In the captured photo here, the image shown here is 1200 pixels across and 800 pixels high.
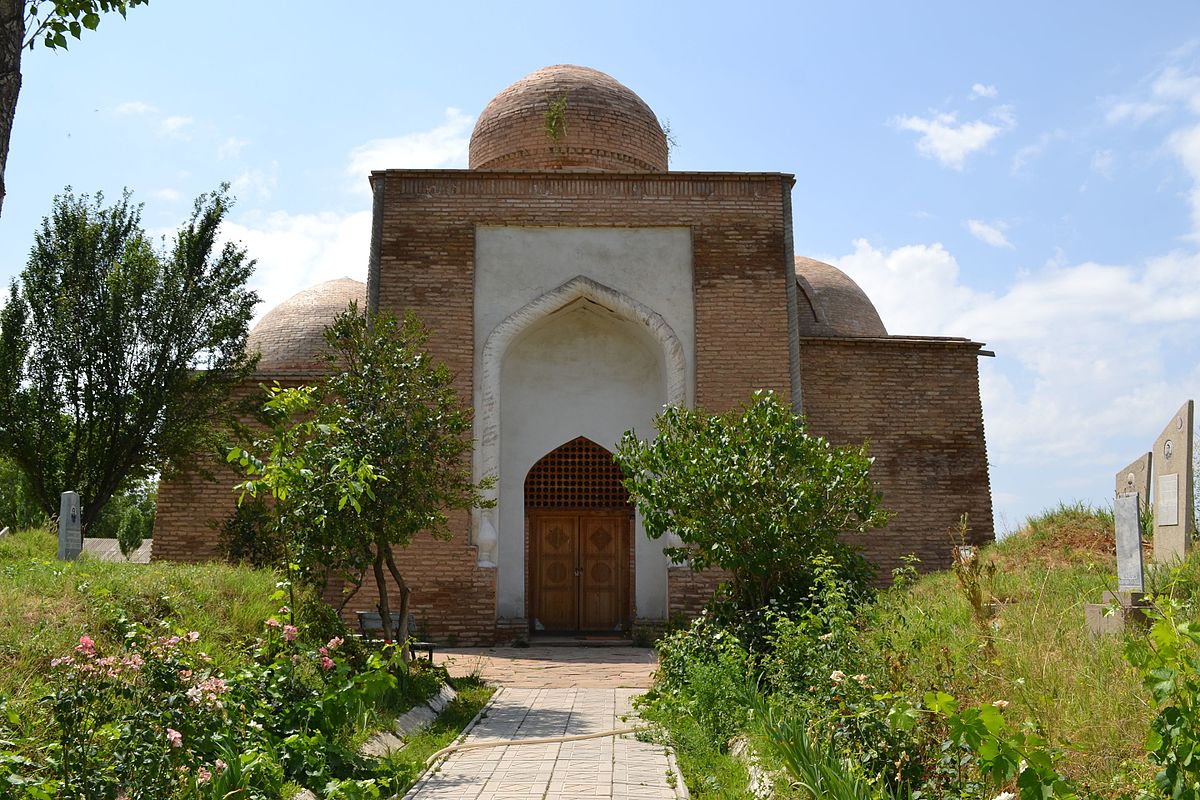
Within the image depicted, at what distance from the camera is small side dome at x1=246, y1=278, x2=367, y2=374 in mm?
16969

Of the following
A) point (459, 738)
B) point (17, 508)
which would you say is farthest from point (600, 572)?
point (17, 508)

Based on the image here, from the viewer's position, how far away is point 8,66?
3.48 meters

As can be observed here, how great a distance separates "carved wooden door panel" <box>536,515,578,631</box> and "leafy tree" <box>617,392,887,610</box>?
5445mm

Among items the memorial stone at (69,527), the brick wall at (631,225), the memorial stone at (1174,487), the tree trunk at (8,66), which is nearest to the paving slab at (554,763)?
the tree trunk at (8,66)

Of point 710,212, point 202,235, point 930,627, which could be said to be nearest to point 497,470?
point 710,212

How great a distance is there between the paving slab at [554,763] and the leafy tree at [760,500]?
150 centimetres

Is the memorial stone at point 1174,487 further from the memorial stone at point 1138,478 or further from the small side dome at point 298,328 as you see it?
the small side dome at point 298,328

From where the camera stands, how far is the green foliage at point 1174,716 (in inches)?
113

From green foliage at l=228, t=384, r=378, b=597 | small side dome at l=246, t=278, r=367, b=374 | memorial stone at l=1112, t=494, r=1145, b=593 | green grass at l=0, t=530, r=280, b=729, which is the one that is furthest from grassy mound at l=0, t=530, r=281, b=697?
small side dome at l=246, t=278, r=367, b=374

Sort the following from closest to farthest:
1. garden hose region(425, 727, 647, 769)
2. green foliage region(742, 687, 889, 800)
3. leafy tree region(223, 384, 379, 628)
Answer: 1. green foliage region(742, 687, 889, 800)
2. garden hose region(425, 727, 647, 769)
3. leafy tree region(223, 384, 379, 628)

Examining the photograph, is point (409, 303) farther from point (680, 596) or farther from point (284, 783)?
point (284, 783)

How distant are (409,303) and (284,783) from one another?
935 cm

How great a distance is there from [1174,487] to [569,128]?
11153 mm

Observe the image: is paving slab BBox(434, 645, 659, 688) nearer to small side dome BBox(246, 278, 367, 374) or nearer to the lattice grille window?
the lattice grille window
